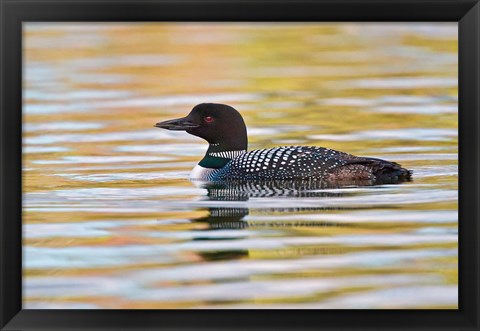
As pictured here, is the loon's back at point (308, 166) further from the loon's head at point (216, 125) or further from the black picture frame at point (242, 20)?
the black picture frame at point (242, 20)

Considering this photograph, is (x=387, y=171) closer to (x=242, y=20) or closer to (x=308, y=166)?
(x=308, y=166)

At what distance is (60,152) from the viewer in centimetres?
1004

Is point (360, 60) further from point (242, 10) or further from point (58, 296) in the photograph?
point (58, 296)

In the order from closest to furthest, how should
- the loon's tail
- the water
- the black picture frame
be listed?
the black picture frame → the water → the loon's tail

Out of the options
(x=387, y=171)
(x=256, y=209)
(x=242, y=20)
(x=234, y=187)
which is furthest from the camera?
(x=234, y=187)

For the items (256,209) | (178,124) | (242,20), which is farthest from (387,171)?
(242,20)

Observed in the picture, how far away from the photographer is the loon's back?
389 inches

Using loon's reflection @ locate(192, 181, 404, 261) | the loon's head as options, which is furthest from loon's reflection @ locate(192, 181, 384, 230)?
the loon's head

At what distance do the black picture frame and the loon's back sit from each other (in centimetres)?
174

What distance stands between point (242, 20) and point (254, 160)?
2025 mm

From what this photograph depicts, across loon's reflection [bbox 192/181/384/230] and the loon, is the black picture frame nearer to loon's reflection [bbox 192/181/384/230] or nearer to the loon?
loon's reflection [bbox 192/181/384/230]

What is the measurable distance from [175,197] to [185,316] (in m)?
1.79

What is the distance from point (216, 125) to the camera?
34.3 feet

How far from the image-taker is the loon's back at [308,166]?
9875 mm
